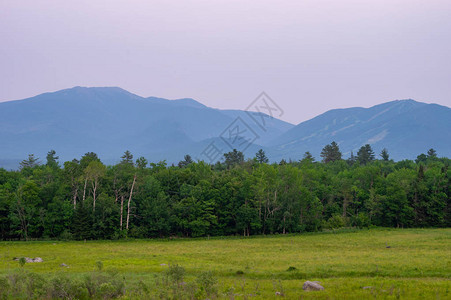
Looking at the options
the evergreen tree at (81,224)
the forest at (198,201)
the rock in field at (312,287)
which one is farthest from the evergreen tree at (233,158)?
the rock in field at (312,287)

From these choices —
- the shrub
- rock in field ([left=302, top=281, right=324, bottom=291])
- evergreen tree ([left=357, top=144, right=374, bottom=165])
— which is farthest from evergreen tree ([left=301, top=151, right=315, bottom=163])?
the shrub

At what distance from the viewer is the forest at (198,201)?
209 feet

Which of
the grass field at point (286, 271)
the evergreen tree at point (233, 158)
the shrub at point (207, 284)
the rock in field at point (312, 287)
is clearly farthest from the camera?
the evergreen tree at point (233, 158)

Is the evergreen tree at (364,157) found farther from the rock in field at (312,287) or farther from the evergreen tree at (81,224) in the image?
the rock in field at (312,287)

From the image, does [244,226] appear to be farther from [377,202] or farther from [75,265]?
[75,265]

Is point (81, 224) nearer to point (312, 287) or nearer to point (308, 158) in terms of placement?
point (312, 287)

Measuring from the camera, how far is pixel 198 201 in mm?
71938

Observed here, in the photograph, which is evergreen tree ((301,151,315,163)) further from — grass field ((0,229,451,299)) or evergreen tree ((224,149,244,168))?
grass field ((0,229,451,299))

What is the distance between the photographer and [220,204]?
74375 millimetres

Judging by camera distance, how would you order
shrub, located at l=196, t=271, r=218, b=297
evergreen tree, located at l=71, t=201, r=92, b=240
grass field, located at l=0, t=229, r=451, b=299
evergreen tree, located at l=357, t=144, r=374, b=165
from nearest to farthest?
shrub, located at l=196, t=271, r=218, b=297
grass field, located at l=0, t=229, r=451, b=299
evergreen tree, located at l=71, t=201, r=92, b=240
evergreen tree, located at l=357, t=144, r=374, b=165

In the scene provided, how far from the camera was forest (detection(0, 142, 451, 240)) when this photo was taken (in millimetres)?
63844

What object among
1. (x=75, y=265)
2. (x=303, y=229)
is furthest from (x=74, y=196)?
(x=303, y=229)

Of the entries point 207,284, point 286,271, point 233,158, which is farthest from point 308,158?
point 207,284

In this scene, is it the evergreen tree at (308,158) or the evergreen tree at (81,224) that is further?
the evergreen tree at (308,158)
